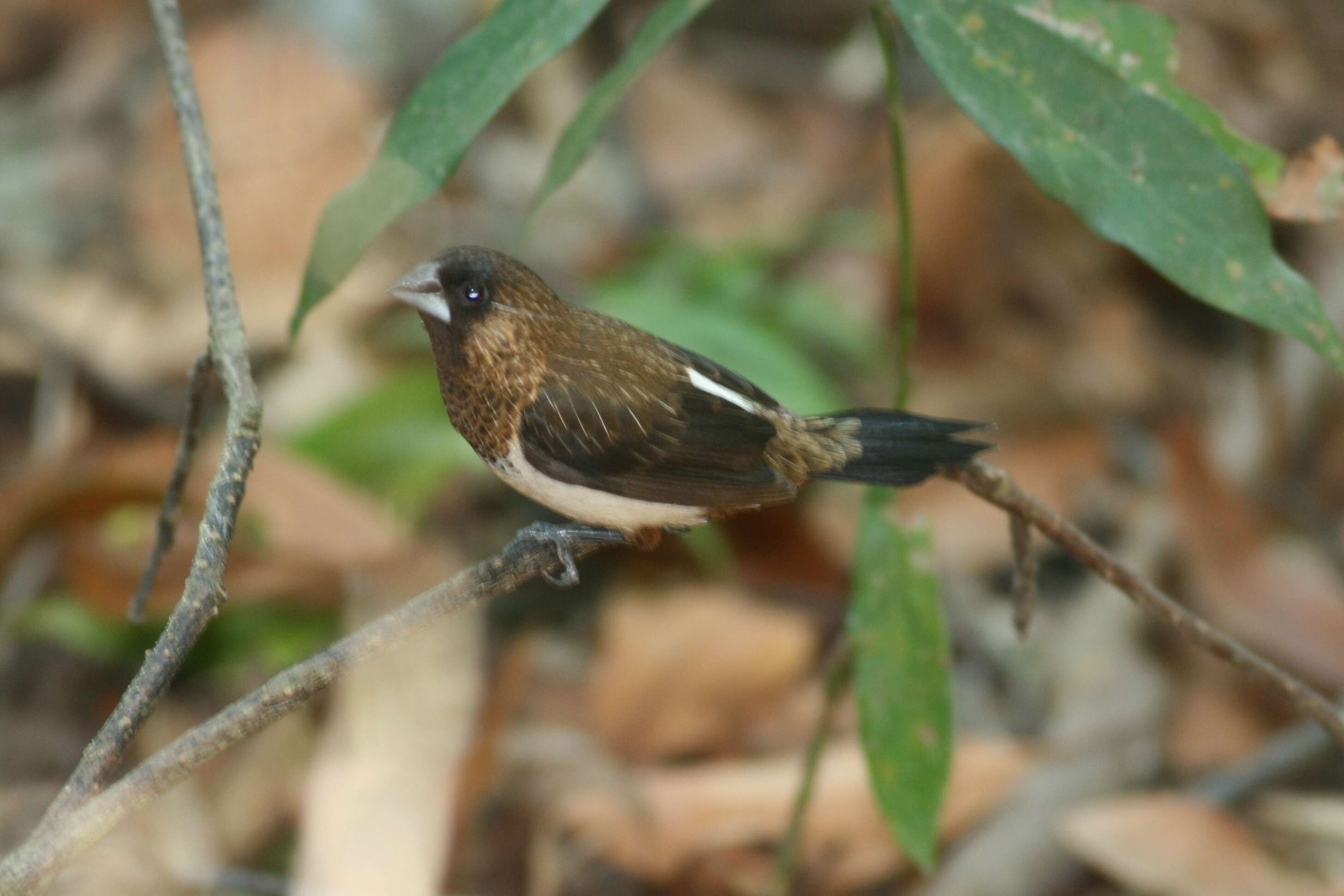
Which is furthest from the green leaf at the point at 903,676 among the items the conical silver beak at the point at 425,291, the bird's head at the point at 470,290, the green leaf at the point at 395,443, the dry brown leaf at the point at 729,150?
the dry brown leaf at the point at 729,150

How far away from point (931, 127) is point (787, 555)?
9.47 feet

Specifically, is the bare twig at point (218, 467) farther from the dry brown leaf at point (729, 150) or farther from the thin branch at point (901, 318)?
the dry brown leaf at point (729, 150)

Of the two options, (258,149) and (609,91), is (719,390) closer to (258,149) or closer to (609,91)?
(609,91)

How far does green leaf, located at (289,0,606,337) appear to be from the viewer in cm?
208

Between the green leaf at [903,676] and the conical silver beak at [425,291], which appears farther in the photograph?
the green leaf at [903,676]

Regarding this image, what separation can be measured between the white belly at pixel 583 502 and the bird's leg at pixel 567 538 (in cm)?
4

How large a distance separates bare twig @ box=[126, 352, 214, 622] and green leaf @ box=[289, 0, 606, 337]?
180mm

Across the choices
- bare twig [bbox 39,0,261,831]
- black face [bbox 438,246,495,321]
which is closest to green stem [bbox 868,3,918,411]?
black face [bbox 438,246,495,321]

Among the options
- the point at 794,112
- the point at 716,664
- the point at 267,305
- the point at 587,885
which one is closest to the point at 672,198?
the point at 794,112

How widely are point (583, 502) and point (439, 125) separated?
0.63 m

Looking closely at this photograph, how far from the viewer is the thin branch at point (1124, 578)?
85.7 inches

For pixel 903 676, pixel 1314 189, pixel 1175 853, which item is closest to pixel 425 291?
pixel 903 676

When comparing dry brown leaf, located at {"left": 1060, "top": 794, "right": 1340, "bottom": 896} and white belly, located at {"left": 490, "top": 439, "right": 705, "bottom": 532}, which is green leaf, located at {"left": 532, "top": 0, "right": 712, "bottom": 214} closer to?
white belly, located at {"left": 490, "top": 439, "right": 705, "bottom": 532}

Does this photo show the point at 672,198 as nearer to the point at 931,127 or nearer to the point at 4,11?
the point at 931,127
